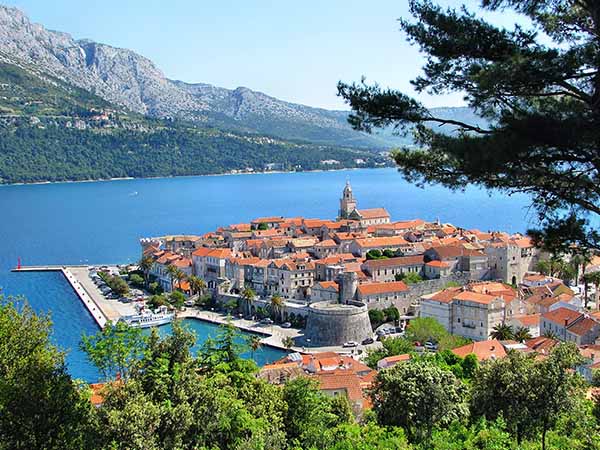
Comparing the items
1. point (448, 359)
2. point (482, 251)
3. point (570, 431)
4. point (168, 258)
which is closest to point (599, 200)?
point (570, 431)

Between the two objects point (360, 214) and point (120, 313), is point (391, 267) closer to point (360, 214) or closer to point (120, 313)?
point (360, 214)

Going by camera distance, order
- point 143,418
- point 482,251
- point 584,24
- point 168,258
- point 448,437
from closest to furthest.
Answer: point 584,24 < point 143,418 < point 448,437 < point 482,251 < point 168,258

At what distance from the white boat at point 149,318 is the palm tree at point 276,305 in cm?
681

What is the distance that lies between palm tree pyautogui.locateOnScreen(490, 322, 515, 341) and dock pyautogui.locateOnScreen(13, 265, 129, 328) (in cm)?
2164

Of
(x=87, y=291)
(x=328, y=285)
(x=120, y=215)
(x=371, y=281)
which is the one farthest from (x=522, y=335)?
(x=120, y=215)

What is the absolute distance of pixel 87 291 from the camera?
5656cm

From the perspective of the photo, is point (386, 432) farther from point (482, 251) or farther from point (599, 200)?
point (482, 251)

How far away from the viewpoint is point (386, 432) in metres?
15.5

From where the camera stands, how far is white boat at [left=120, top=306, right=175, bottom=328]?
4591 cm

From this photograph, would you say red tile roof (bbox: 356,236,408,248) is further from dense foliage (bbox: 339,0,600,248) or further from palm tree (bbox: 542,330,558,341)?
dense foliage (bbox: 339,0,600,248)

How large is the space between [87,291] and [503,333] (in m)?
34.8

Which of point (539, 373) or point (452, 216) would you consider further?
point (452, 216)

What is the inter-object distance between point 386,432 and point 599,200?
26.6 ft

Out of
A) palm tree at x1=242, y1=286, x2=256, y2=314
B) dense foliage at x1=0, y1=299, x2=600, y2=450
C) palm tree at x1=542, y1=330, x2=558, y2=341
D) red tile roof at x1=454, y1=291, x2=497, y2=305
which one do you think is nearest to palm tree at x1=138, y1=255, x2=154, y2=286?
palm tree at x1=242, y1=286, x2=256, y2=314
